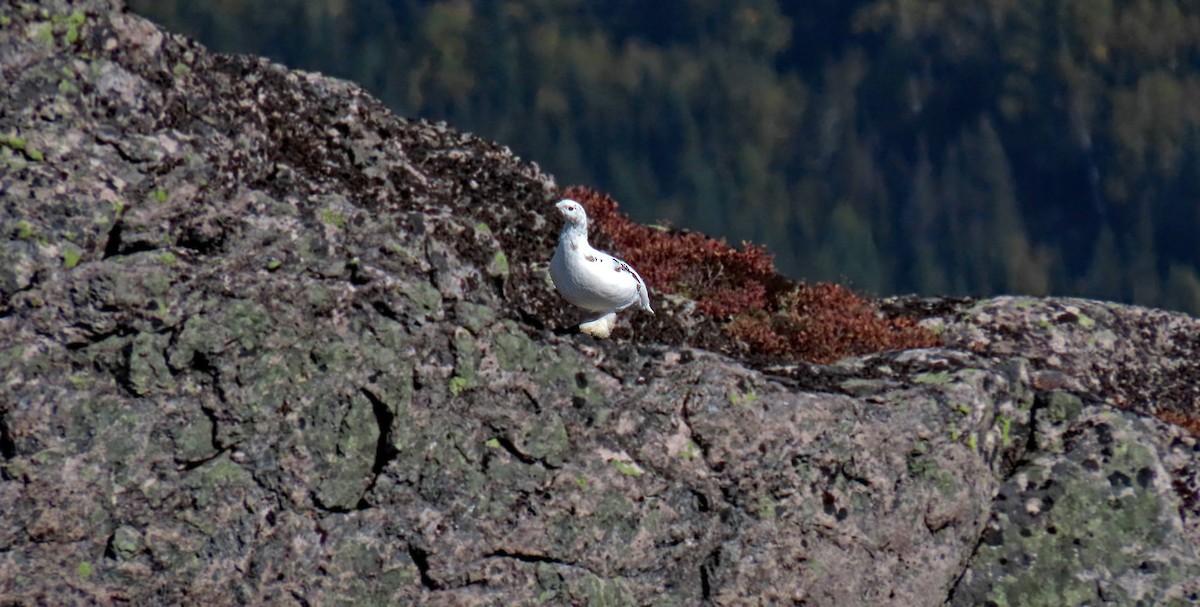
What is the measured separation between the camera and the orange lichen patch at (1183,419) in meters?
11.2

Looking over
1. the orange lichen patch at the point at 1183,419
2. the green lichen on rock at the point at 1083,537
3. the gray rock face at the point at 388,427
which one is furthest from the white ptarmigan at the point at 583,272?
the orange lichen patch at the point at 1183,419

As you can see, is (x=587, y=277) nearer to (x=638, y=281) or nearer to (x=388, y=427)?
(x=638, y=281)

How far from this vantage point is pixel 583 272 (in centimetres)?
855

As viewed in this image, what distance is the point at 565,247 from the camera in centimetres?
863

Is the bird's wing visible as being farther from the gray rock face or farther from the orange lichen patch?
the orange lichen patch

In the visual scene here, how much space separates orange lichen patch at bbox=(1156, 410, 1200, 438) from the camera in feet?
36.8

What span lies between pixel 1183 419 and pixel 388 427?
7472 millimetres

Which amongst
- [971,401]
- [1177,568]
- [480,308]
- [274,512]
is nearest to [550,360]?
[480,308]

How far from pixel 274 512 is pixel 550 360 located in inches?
74.9

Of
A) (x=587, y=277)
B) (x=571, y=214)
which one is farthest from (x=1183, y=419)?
(x=571, y=214)

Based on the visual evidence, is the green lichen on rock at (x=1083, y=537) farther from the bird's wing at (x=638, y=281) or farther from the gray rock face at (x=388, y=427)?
the bird's wing at (x=638, y=281)

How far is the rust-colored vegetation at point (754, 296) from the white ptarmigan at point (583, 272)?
1.88 meters

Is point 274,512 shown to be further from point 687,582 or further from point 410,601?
point 687,582

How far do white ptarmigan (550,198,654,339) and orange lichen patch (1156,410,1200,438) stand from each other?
544 cm
